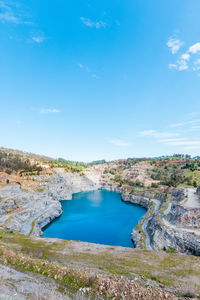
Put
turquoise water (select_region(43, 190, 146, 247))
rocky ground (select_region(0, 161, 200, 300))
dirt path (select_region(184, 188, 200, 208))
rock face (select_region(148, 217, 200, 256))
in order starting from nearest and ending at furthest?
rocky ground (select_region(0, 161, 200, 300)) → rock face (select_region(148, 217, 200, 256)) → dirt path (select_region(184, 188, 200, 208)) → turquoise water (select_region(43, 190, 146, 247))

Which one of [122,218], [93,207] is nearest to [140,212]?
[122,218]

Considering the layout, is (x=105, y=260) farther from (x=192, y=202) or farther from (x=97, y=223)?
(x=192, y=202)

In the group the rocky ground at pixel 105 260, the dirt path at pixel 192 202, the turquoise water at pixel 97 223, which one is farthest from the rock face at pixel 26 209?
the dirt path at pixel 192 202

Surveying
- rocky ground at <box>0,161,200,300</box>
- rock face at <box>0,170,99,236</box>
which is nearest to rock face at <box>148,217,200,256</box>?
rocky ground at <box>0,161,200,300</box>

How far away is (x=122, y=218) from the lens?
2219 inches

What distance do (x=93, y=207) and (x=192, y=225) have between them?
45.1 meters

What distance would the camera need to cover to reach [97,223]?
168 feet

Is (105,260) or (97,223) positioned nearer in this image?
(105,260)

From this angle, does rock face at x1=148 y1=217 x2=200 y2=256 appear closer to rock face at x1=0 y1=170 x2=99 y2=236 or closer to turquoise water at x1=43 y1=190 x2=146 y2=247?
turquoise water at x1=43 y1=190 x2=146 y2=247

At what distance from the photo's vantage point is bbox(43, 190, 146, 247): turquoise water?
133 feet

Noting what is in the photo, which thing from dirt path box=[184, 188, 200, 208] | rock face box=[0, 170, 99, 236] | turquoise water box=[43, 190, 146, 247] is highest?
dirt path box=[184, 188, 200, 208]

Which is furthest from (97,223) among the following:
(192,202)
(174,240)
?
(192,202)

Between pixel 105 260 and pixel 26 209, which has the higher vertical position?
pixel 105 260

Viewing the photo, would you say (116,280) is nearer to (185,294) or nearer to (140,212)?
(185,294)
